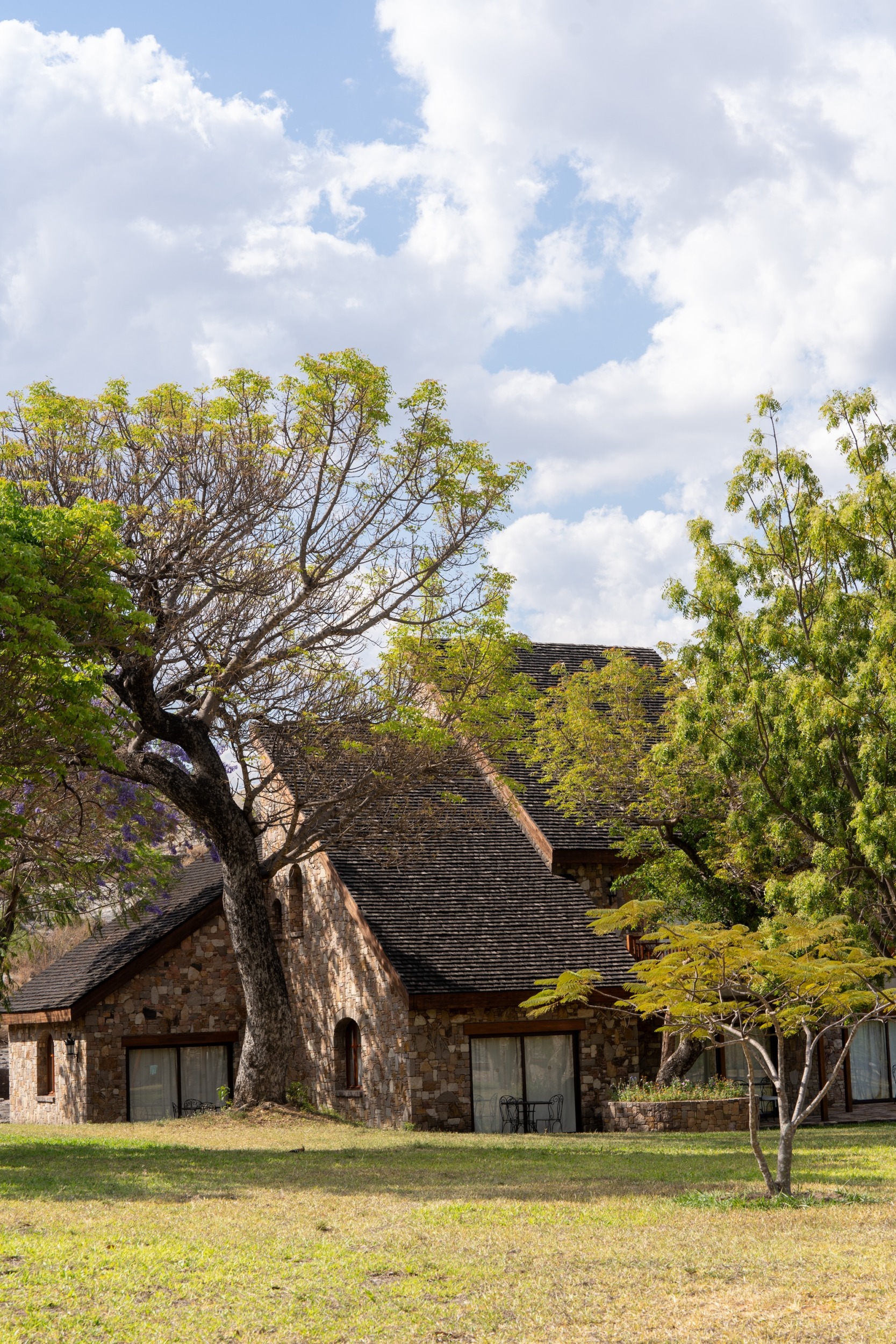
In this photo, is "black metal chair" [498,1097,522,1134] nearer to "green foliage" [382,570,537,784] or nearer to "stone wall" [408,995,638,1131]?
"stone wall" [408,995,638,1131]

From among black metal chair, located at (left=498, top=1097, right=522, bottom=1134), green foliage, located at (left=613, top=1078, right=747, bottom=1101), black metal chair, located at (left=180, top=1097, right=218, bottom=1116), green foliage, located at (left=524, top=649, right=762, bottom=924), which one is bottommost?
black metal chair, located at (left=180, top=1097, right=218, bottom=1116)

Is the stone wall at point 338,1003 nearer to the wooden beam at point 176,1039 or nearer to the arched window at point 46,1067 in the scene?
the wooden beam at point 176,1039

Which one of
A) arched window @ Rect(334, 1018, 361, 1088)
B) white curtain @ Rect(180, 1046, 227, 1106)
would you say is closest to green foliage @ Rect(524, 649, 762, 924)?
arched window @ Rect(334, 1018, 361, 1088)

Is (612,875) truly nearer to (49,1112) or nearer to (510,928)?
(510,928)

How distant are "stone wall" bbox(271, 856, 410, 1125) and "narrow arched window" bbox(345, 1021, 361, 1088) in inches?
4.5

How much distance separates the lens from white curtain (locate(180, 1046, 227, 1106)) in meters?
26.3

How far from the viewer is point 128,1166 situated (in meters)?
15.1

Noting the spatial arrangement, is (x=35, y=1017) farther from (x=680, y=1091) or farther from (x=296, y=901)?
(x=680, y=1091)

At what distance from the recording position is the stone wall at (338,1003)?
74.1 ft

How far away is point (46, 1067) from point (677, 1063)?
14.5 meters

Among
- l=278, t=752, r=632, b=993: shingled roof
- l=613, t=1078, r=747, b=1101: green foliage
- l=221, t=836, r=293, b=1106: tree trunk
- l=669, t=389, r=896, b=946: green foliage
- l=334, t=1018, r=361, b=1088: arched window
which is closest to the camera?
l=669, t=389, r=896, b=946: green foliage

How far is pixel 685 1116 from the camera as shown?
21.2 metres

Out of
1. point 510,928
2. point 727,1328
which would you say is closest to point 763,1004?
point 727,1328

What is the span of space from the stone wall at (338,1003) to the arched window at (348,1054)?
0.14 ft
